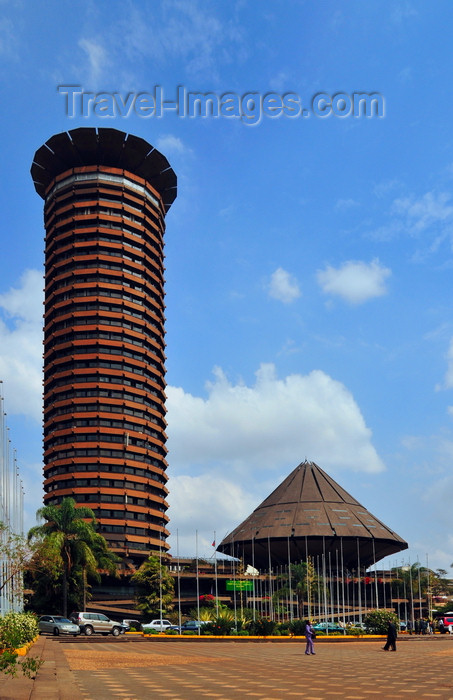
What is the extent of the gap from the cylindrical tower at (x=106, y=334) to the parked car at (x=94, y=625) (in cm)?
4703

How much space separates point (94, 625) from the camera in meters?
65.8

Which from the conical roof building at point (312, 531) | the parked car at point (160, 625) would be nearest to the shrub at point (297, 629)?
the parked car at point (160, 625)

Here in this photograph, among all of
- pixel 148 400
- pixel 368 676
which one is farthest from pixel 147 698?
pixel 148 400

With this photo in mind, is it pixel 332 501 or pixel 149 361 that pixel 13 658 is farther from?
pixel 332 501

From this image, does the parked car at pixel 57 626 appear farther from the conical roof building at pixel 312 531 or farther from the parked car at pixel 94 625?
the conical roof building at pixel 312 531

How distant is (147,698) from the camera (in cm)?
1945

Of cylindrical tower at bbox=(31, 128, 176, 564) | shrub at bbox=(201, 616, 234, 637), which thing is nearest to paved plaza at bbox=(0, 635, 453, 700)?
shrub at bbox=(201, 616, 234, 637)

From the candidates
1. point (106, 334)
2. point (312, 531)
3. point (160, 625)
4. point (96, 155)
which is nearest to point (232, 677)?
point (160, 625)

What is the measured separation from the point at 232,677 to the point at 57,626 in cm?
4138

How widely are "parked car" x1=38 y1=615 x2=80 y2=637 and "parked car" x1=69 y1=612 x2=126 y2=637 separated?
783mm

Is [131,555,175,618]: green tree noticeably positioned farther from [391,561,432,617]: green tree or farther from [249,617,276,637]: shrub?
[391,561,432,617]: green tree

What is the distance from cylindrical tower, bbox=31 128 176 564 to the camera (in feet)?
392

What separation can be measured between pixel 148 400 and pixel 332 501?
136 feet

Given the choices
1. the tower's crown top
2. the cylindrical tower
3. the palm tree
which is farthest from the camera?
the tower's crown top
